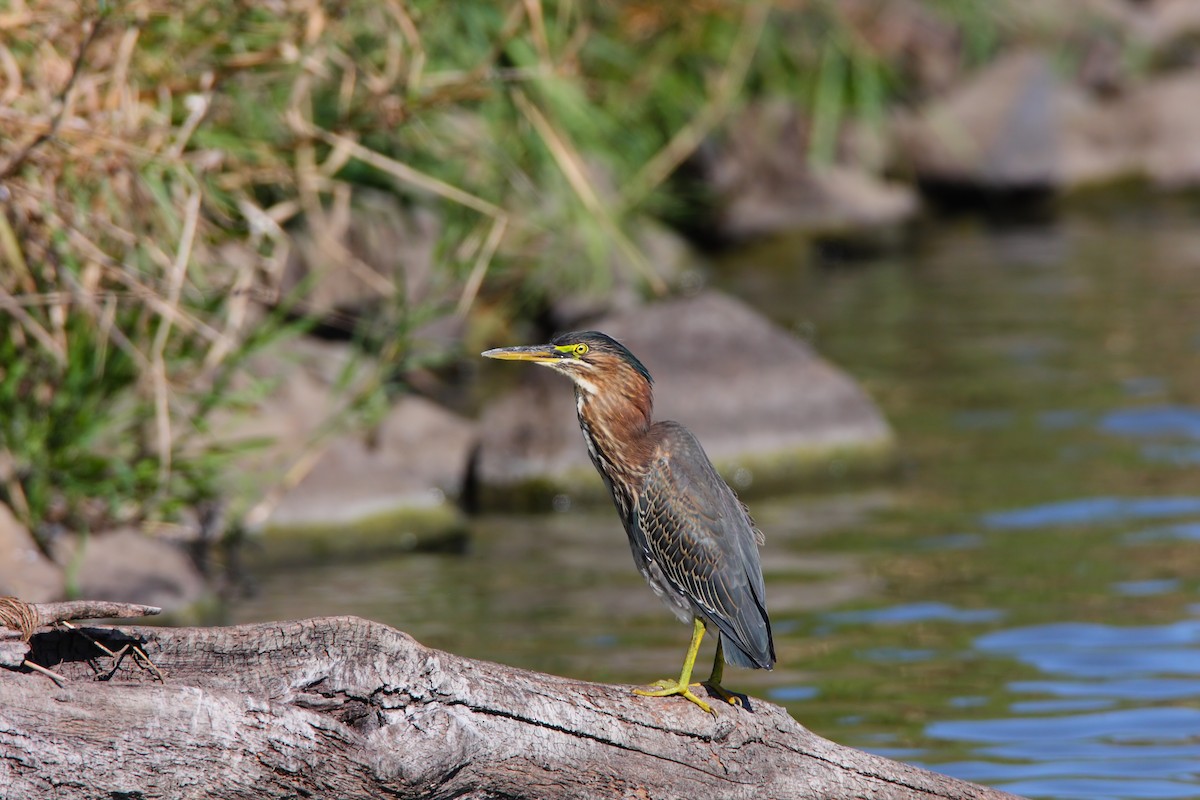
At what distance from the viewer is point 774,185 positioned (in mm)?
15852

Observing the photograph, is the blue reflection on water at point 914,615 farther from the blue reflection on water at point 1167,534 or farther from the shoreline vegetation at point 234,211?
the shoreline vegetation at point 234,211

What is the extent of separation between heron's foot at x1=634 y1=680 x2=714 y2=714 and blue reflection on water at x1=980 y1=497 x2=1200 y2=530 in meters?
4.31

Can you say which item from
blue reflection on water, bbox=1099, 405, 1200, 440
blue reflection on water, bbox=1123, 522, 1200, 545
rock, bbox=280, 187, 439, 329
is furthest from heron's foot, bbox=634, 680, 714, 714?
blue reflection on water, bbox=1099, 405, 1200, 440

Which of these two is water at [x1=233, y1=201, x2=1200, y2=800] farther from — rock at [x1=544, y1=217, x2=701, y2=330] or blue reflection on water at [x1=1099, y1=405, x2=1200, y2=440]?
rock at [x1=544, y1=217, x2=701, y2=330]

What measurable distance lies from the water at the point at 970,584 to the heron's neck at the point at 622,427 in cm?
172

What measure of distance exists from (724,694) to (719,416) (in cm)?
513

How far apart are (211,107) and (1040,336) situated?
22.4ft

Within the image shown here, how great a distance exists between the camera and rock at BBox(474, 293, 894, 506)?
8539mm

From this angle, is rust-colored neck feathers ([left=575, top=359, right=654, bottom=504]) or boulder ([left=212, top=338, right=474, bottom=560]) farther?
boulder ([left=212, top=338, right=474, bottom=560])

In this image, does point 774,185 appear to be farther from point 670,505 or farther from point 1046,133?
point 670,505

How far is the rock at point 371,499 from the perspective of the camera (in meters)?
7.53

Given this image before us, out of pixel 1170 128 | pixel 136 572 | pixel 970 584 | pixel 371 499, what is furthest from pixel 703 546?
pixel 1170 128

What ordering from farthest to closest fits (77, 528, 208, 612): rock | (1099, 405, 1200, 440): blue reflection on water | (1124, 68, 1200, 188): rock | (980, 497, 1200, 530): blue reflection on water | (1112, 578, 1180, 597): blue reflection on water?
(1124, 68, 1200, 188): rock < (1099, 405, 1200, 440): blue reflection on water < (980, 497, 1200, 530): blue reflection on water < (1112, 578, 1180, 597): blue reflection on water < (77, 528, 208, 612): rock

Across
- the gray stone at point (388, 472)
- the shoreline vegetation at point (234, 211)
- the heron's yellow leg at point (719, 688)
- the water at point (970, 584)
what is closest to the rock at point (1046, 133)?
the water at point (970, 584)
